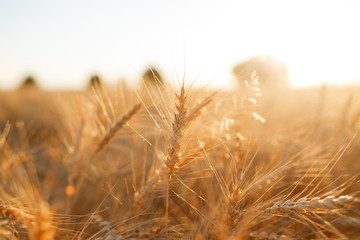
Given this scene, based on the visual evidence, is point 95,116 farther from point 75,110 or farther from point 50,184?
point 50,184

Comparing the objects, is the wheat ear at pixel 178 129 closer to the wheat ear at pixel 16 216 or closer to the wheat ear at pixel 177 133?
the wheat ear at pixel 177 133

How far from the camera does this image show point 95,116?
4.99ft

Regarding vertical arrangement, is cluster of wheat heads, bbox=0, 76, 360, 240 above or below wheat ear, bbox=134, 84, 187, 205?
below

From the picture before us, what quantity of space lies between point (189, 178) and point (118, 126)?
502mm

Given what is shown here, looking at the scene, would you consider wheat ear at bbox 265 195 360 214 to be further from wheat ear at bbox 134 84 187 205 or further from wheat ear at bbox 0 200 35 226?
wheat ear at bbox 0 200 35 226

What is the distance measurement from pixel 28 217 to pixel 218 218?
701 mm

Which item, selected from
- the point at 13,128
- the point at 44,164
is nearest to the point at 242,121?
the point at 44,164

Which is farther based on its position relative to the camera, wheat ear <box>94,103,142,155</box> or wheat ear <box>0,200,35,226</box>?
wheat ear <box>94,103,142,155</box>

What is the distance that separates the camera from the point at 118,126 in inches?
51.6

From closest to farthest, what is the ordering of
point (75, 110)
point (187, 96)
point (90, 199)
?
1. point (187, 96)
2. point (90, 199)
3. point (75, 110)

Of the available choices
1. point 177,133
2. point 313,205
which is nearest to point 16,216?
point 177,133

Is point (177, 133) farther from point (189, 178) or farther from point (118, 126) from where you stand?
point (118, 126)

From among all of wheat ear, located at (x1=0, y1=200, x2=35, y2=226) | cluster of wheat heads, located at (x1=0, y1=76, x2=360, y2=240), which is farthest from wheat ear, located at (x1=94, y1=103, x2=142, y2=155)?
wheat ear, located at (x1=0, y1=200, x2=35, y2=226)

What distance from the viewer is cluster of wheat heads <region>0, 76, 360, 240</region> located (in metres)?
0.84
